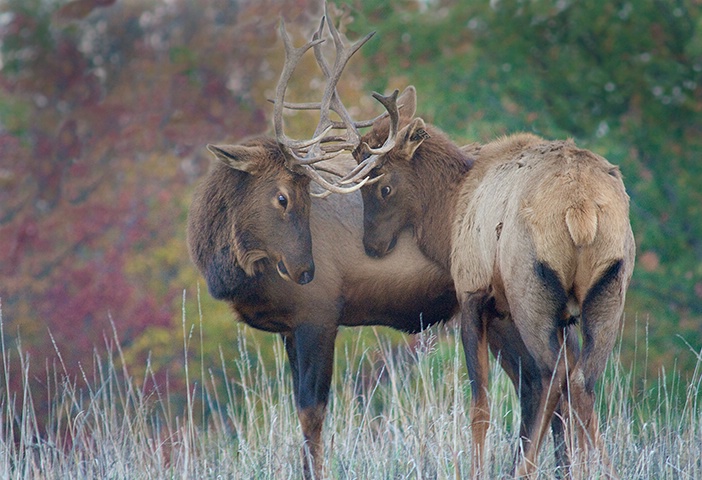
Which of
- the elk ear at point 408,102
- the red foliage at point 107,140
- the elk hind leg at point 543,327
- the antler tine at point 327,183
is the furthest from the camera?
the red foliage at point 107,140

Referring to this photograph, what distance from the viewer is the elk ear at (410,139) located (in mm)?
5527

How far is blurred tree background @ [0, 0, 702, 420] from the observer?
9984mm

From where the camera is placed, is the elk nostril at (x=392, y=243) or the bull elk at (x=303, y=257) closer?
the bull elk at (x=303, y=257)

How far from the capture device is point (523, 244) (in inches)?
172

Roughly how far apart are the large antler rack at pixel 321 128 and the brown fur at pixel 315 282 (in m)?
0.15

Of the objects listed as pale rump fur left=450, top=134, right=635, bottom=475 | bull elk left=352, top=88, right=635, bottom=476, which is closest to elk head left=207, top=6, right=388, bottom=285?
bull elk left=352, top=88, right=635, bottom=476

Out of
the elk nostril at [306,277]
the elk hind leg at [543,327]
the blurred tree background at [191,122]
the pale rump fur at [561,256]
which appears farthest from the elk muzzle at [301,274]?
the blurred tree background at [191,122]

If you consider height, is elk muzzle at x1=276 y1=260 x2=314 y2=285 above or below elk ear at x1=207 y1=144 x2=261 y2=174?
below

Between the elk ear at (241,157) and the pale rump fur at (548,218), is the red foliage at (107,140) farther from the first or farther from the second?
the pale rump fur at (548,218)

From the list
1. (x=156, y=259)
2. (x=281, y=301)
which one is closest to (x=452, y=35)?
(x=156, y=259)

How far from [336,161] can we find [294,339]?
3.50ft

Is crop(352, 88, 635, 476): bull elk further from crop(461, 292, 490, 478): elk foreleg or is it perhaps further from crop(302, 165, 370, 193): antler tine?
crop(302, 165, 370, 193): antler tine

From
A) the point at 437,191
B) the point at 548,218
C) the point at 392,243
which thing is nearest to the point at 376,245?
the point at 392,243

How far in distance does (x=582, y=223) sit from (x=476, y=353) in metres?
1.03
